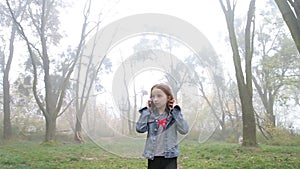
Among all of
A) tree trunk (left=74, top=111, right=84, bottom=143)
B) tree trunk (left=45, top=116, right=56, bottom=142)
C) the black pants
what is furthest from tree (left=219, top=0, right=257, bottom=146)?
tree trunk (left=45, top=116, right=56, bottom=142)

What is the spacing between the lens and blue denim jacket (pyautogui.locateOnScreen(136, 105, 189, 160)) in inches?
98.7

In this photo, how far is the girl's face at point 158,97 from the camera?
2.52m

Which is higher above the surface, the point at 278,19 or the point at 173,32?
the point at 278,19

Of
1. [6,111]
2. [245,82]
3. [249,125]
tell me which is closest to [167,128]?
[249,125]

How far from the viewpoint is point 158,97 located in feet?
8.29

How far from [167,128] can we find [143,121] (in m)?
0.21

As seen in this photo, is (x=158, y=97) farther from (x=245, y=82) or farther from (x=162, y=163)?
(x=245, y=82)

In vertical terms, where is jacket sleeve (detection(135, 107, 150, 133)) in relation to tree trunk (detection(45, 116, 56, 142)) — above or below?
above

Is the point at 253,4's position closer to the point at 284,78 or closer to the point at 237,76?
the point at 237,76

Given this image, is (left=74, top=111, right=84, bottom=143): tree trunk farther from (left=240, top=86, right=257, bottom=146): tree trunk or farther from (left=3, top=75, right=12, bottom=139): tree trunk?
(left=240, top=86, right=257, bottom=146): tree trunk

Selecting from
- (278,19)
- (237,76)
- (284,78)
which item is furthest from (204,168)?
(278,19)

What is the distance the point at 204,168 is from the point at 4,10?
20297mm

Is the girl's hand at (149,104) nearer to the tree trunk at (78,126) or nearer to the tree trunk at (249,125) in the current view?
the tree trunk at (78,126)

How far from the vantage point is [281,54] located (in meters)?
22.9
